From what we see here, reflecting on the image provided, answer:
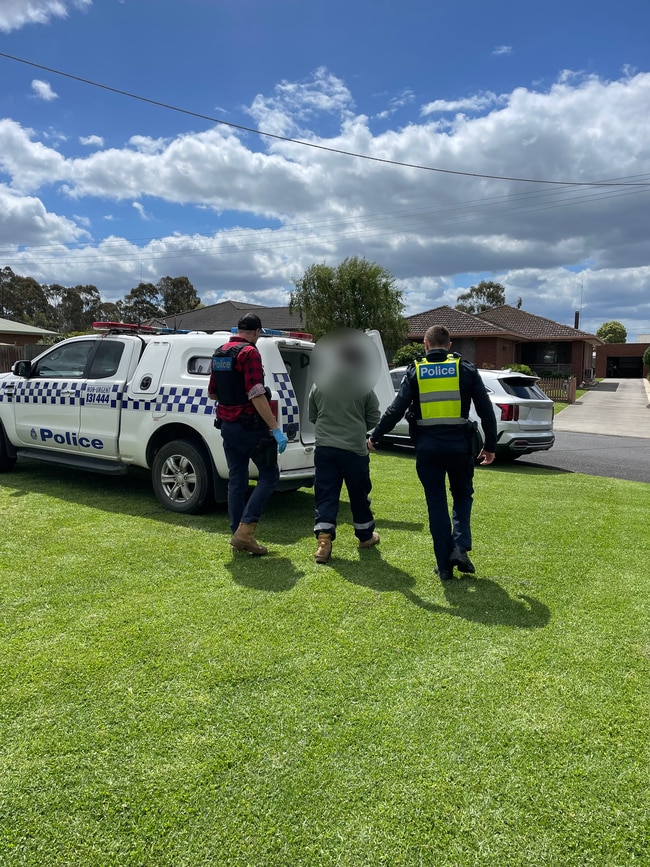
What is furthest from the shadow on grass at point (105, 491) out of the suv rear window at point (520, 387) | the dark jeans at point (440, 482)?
the suv rear window at point (520, 387)

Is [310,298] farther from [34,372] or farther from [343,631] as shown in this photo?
[343,631]

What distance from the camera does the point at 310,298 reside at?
121ft

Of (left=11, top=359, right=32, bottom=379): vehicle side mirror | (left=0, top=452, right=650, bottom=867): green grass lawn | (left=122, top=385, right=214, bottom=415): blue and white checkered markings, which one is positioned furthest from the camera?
(left=11, top=359, right=32, bottom=379): vehicle side mirror

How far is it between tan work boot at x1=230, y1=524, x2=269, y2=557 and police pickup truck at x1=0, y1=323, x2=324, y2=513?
1.00 metres

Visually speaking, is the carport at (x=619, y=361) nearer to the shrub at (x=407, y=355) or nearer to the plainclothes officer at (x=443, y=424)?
the shrub at (x=407, y=355)

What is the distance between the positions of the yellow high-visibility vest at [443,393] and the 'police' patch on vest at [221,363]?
5.04ft

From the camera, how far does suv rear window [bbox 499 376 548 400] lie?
1012 cm

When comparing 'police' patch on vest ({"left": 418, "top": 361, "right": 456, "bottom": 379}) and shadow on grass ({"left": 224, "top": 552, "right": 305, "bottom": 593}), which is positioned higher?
'police' patch on vest ({"left": 418, "top": 361, "right": 456, "bottom": 379})

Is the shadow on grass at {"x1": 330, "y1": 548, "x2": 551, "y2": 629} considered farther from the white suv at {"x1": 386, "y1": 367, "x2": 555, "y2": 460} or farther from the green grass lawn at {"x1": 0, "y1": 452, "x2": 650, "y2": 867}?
the white suv at {"x1": 386, "y1": 367, "x2": 555, "y2": 460}

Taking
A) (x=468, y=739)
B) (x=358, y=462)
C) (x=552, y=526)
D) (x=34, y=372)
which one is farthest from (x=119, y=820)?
(x=34, y=372)

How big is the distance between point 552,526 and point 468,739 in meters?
3.89

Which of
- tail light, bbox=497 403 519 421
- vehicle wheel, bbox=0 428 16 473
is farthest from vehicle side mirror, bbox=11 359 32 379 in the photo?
tail light, bbox=497 403 519 421

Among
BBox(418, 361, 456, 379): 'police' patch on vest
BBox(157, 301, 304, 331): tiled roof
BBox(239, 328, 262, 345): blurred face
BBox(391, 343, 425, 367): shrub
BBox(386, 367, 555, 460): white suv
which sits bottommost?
BBox(386, 367, 555, 460): white suv

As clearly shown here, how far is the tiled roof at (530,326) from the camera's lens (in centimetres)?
3947
